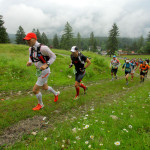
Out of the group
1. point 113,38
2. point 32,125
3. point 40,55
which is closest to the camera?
point 32,125

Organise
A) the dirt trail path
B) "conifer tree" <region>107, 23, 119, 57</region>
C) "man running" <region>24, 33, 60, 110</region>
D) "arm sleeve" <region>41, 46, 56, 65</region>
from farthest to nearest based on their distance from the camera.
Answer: "conifer tree" <region>107, 23, 119, 57</region> < "arm sleeve" <region>41, 46, 56, 65</region> < "man running" <region>24, 33, 60, 110</region> < the dirt trail path

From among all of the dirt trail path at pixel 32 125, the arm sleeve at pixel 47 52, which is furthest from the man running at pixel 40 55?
the dirt trail path at pixel 32 125

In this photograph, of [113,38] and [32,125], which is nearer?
[32,125]

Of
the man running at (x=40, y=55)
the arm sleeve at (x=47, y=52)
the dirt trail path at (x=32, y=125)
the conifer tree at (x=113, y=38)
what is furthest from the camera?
the conifer tree at (x=113, y=38)

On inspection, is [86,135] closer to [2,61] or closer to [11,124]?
[11,124]

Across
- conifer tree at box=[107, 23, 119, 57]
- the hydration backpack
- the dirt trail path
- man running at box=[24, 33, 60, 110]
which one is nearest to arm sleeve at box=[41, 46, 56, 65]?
man running at box=[24, 33, 60, 110]

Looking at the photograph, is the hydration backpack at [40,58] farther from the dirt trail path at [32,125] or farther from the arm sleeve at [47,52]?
the dirt trail path at [32,125]

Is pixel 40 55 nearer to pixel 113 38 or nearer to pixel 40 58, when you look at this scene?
pixel 40 58

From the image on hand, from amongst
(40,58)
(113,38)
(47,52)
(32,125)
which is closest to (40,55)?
(40,58)

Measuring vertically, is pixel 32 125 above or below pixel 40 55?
below

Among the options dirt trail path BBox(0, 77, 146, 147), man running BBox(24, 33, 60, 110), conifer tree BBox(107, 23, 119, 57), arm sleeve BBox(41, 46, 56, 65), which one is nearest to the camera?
dirt trail path BBox(0, 77, 146, 147)

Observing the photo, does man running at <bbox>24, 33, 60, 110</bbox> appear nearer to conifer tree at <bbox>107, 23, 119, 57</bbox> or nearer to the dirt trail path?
the dirt trail path

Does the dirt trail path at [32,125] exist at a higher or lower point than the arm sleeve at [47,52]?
lower

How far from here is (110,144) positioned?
2801 mm
